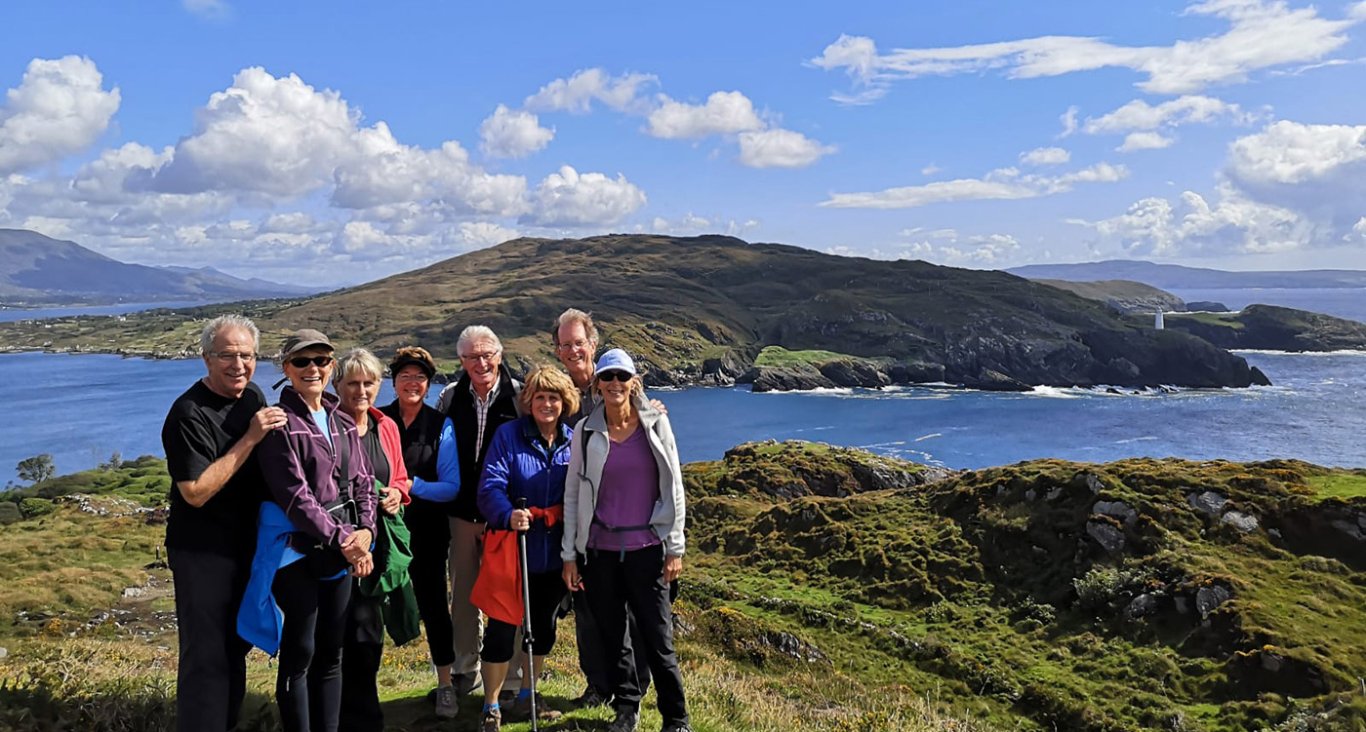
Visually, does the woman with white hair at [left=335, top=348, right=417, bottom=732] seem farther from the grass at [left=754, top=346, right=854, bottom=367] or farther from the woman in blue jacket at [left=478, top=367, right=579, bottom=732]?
the grass at [left=754, top=346, right=854, bottom=367]

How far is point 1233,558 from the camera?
73.7ft

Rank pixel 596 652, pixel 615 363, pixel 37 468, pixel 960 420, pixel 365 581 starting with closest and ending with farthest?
pixel 365 581
pixel 615 363
pixel 596 652
pixel 37 468
pixel 960 420

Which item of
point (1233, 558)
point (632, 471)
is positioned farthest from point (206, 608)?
point (1233, 558)

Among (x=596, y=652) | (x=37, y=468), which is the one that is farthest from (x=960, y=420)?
(x=596, y=652)

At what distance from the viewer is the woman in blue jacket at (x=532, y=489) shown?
5.08 meters

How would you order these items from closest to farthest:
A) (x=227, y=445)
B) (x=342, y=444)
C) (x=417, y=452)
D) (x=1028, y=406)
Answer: (x=227, y=445), (x=342, y=444), (x=417, y=452), (x=1028, y=406)

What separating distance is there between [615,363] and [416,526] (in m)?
1.85

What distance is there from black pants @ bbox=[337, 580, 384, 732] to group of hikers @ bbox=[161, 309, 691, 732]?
0.01m

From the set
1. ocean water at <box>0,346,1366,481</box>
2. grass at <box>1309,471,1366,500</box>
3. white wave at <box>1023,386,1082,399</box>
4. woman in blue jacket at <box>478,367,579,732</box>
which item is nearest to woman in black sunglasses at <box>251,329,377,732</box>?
woman in blue jacket at <box>478,367,579,732</box>

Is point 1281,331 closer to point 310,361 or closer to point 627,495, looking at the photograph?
point 627,495

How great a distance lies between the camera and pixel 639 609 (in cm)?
504

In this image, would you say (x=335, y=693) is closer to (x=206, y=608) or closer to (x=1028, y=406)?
(x=206, y=608)

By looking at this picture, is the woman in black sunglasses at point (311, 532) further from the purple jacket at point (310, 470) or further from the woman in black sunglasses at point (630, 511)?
the woman in black sunglasses at point (630, 511)

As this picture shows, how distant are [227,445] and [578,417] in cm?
222
